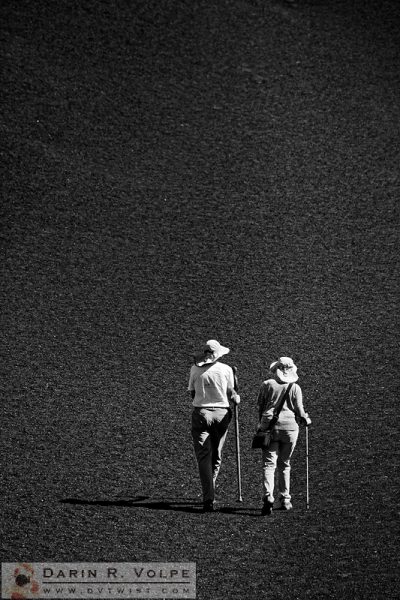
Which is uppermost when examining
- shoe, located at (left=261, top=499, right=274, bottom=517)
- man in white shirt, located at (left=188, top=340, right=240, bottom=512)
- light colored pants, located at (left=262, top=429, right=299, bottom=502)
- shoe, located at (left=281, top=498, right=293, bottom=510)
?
man in white shirt, located at (left=188, top=340, right=240, bottom=512)

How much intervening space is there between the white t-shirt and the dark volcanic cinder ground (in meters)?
1.12

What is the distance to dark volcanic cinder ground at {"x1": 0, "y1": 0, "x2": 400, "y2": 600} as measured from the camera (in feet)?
31.5

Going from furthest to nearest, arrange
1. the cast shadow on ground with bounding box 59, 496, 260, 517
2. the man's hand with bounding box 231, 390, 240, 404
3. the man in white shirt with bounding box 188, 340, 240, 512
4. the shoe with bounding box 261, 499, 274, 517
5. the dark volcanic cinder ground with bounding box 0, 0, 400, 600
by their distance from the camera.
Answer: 1. the man's hand with bounding box 231, 390, 240, 404
2. the man in white shirt with bounding box 188, 340, 240, 512
3. the cast shadow on ground with bounding box 59, 496, 260, 517
4. the shoe with bounding box 261, 499, 274, 517
5. the dark volcanic cinder ground with bounding box 0, 0, 400, 600

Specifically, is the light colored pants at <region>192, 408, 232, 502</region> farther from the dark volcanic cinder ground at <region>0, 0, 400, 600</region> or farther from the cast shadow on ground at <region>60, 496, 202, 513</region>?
the dark volcanic cinder ground at <region>0, 0, 400, 600</region>

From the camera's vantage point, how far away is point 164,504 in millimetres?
10117

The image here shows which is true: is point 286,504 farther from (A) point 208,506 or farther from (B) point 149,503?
(B) point 149,503

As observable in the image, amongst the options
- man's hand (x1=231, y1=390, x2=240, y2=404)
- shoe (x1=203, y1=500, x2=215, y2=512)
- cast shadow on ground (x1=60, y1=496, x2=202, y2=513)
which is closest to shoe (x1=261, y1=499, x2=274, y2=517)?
shoe (x1=203, y1=500, x2=215, y2=512)

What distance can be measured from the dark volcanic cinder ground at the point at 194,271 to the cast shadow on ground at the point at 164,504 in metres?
0.03

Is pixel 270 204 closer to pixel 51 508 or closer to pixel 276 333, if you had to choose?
pixel 276 333

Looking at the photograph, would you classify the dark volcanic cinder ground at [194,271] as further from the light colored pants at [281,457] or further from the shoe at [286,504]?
the light colored pants at [281,457]

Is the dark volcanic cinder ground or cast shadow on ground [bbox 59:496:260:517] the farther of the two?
cast shadow on ground [bbox 59:496:260:517]

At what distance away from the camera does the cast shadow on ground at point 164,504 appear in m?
10.0

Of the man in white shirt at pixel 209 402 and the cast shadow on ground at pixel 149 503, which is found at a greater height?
the man in white shirt at pixel 209 402

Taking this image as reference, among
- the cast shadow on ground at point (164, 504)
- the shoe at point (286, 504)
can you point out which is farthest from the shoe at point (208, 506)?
the shoe at point (286, 504)
